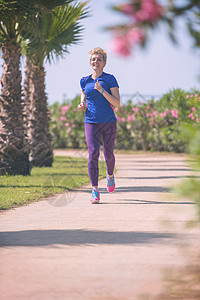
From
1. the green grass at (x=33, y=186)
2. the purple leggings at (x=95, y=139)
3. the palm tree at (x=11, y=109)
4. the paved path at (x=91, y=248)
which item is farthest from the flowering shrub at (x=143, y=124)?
the paved path at (x=91, y=248)

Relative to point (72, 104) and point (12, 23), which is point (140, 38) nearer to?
point (12, 23)

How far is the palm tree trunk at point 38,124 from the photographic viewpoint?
1487 centimetres

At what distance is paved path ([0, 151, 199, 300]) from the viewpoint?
3.36m

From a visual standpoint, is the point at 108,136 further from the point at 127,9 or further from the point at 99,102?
the point at 127,9

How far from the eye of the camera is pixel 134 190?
9.01m

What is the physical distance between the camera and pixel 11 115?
11.8m

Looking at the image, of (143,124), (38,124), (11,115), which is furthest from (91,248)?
(143,124)

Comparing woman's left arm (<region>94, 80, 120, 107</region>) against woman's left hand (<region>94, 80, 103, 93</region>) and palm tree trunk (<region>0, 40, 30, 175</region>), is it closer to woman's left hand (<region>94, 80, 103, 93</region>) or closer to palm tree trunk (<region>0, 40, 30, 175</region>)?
woman's left hand (<region>94, 80, 103, 93</region>)

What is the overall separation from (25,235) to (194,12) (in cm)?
316

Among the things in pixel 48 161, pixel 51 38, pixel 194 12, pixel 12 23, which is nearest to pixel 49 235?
pixel 194 12

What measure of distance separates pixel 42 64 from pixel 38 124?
1684 mm

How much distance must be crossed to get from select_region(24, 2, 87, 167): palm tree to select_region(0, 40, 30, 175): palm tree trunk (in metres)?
0.76

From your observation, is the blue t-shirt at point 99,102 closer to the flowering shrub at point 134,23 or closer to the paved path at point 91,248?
the paved path at point 91,248

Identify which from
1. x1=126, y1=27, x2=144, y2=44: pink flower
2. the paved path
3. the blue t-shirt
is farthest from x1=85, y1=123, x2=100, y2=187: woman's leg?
x1=126, y1=27, x2=144, y2=44: pink flower
